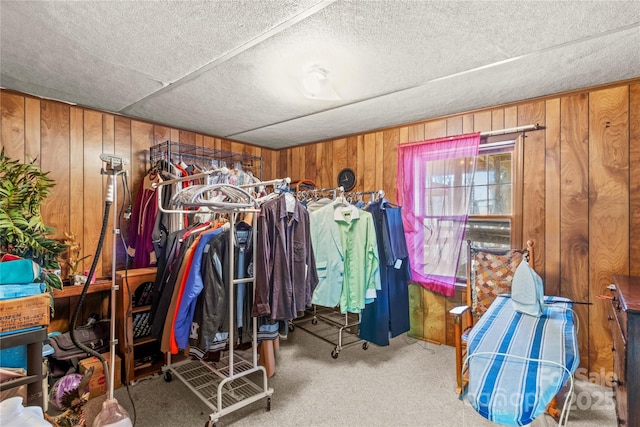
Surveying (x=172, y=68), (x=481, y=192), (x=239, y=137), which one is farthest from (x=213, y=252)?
(x=481, y=192)

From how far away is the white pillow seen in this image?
187 cm

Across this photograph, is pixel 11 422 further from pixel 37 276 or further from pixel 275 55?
pixel 275 55

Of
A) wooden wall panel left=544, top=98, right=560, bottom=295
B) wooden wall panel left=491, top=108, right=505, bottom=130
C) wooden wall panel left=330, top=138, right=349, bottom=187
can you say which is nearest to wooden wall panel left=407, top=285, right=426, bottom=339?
wooden wall panel left=544, top=98, right=560, bottom=295

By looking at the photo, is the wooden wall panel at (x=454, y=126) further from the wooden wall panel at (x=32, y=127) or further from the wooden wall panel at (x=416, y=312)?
the wooden wall panel at (x=32, y=127)

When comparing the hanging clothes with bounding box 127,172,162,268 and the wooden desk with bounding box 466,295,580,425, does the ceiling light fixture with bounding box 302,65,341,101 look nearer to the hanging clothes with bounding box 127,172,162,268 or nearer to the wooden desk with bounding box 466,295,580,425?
the hanging clothes with bounding box 127,172,162,268

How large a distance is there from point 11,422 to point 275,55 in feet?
6.63

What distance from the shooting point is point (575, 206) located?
2488 mm

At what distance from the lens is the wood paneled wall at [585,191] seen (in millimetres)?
2311

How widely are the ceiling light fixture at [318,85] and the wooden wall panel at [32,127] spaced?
2159mm

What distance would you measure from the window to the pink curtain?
143 mm

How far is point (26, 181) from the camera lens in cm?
176

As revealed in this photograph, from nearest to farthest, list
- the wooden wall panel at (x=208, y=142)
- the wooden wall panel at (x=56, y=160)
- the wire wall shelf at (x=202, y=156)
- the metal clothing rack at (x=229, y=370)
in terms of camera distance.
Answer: the metal clothing rack at (x=229, y=370) → the wooden wall panel at (x=56, y=160) → the wire wall shelf at (x=202, y=156) → the wooden wall panel at (x=208, y=142)

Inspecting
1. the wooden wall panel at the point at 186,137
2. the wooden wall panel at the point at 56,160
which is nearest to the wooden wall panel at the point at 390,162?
the wooden wall panel at the point at 186,137

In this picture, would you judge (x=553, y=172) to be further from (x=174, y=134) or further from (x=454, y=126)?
(x=174, y=134)
